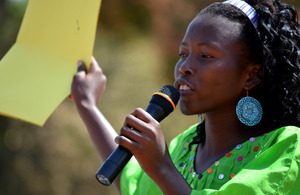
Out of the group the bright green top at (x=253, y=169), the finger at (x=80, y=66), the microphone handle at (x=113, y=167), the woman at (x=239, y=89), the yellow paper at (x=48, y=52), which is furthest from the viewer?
the finger at (x=80, y=66)

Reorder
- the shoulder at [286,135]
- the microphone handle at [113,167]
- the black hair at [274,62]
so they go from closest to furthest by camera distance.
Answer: the microphone handle at [113,167] < the shoulder at [286,135] < the black hair at [274,62]

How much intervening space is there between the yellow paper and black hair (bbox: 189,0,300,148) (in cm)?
63

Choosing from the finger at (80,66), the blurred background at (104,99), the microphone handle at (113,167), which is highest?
the finger at (80,66)

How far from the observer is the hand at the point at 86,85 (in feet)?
8.07

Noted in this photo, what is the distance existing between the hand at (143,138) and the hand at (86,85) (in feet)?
2.56

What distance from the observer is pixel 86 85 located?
249cm

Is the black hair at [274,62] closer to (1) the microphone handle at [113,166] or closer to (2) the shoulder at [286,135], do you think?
(2) the shoulder at [286,135]

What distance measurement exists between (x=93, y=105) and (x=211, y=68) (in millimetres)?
742

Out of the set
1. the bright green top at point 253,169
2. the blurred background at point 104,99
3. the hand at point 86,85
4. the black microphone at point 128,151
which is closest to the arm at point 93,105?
the hand at point 86,85

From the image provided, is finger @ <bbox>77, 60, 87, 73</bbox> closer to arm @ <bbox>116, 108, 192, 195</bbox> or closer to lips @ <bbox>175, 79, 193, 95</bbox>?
lips @ <bbox>175, 79, 193, 95</bbox>

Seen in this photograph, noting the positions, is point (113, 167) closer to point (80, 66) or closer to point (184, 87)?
point (184, 87)

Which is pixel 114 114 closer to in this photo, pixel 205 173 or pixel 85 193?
pixel 85 193

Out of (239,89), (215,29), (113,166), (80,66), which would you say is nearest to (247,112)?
(239,89)

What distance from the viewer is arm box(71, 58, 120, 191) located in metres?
2.48
